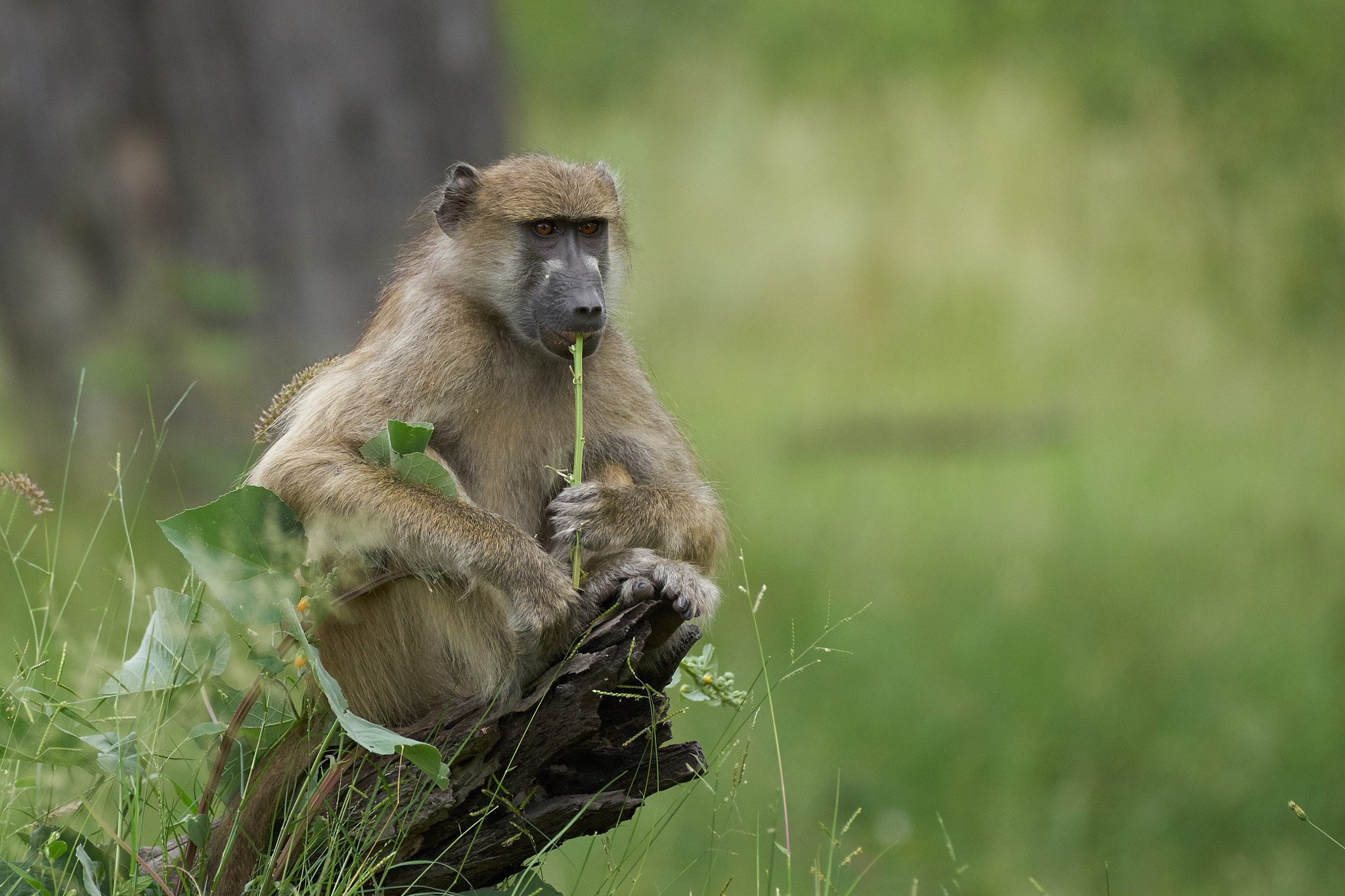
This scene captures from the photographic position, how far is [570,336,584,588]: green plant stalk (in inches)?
153

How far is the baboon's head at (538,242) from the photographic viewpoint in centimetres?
418

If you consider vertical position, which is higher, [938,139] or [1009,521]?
[938,139]

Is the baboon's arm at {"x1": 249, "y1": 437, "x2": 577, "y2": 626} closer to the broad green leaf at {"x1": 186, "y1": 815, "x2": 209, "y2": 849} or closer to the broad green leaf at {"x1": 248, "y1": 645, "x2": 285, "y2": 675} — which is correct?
the broad green leaf at {"x1": 248, "y1": 645, "x2": 285, "y2": 675}

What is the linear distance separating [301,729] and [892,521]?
8.19m

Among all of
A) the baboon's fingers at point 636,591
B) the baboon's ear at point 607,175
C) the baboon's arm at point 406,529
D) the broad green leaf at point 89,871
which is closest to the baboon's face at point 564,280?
the baboon's ear at point 607,175

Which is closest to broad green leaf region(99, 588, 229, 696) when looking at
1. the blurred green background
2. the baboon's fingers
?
the baboon's fingers

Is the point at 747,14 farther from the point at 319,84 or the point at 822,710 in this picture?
the point at 822,710

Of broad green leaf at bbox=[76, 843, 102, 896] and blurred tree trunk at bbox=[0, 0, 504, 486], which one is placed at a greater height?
blurred tree trunk at bbox=[0, 0, 504, 486]

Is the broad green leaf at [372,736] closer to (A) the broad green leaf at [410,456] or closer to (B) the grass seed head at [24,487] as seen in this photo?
(A) the broad green leaf at [410,456]

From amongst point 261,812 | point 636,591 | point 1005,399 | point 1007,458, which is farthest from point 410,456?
point 1005,399

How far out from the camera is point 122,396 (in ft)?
32.8

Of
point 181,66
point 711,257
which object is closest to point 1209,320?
point 711,257

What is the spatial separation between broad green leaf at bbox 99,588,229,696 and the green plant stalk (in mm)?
996

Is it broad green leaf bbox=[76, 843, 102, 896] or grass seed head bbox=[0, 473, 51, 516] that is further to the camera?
grass seed head bbox=[0, 473, 51, 516]
